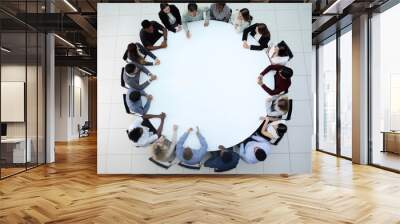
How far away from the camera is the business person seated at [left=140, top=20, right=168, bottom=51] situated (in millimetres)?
6121

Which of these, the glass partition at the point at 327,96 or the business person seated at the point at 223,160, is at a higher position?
the glass partition at the point at 327,96

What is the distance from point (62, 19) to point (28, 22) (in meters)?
1.04

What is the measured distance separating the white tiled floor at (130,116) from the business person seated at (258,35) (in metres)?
0.16

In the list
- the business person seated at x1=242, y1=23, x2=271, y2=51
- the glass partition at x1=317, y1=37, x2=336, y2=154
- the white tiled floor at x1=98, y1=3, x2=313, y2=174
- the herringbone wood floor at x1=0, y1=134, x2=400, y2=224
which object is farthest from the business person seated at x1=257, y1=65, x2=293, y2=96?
the glass partition at x1=317, y1=37, x2=336, y2=154

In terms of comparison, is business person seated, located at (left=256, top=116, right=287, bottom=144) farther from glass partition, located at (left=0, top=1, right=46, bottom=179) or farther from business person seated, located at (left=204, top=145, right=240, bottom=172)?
glass partition, located at (left=0, top=1, right=46, bottom=179)

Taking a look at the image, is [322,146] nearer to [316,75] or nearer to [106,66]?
[316,75]

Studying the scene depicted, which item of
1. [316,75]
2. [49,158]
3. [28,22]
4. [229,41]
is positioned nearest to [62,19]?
[28,22]

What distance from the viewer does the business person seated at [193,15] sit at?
6.13 metres

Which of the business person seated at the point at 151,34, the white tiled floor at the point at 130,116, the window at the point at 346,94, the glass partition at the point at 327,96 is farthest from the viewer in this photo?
the glass partition at the point at 327,96

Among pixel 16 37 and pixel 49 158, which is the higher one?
pixel 16 37

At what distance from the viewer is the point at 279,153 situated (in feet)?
20.5

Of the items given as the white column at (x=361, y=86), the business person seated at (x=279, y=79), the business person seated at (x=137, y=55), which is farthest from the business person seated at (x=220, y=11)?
the white column at (x=361, y=86)

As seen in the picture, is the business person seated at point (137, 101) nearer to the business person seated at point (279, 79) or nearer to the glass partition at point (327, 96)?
the business person seated at point (279, 79)

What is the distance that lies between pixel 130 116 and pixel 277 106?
2415 mm
